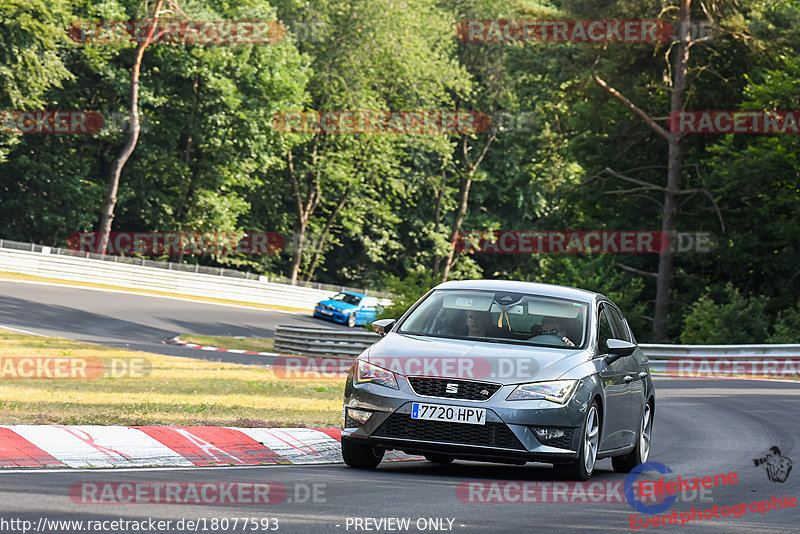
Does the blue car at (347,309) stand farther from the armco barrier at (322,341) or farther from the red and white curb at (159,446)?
the red and white curb at (159,446)

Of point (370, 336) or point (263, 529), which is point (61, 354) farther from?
point (263, 529)

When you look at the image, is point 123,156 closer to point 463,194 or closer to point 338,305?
point 338,305

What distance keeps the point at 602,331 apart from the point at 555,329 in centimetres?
58

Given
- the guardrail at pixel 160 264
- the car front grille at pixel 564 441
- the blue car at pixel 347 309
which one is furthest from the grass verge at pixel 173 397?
the blue car at pixel 347 309

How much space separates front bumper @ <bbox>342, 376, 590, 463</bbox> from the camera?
360 inches

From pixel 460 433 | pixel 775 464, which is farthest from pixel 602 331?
pixel 775 464

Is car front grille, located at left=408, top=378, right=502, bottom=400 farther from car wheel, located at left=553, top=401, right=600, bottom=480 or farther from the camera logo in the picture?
the camera logo

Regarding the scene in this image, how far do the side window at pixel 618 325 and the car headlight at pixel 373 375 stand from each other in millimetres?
2807

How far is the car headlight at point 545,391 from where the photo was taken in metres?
9.23

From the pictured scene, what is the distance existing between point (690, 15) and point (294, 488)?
111ft

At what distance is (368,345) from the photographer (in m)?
31.3

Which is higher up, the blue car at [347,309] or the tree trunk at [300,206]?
the tree trunk at [300,206]

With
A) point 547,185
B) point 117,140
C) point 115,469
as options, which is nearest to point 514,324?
point 115,469

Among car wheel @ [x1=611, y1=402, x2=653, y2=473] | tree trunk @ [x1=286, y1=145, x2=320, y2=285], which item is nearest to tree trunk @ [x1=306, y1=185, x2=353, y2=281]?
tree trunk @ [x1=286, y1=145, x2=320, y2=285]
